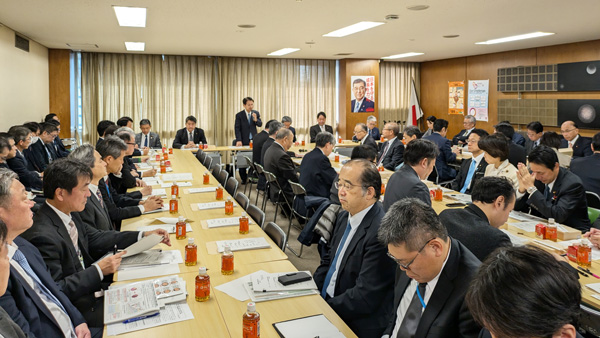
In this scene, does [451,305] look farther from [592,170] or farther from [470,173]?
[470,173]

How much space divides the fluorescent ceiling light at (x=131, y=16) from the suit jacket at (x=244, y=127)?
3.97m

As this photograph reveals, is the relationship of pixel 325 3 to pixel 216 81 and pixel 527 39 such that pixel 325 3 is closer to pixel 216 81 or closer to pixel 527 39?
pixel 527 39

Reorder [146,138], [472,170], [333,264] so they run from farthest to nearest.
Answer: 1. [146,138]
2. [472,170]
3. [333,264]

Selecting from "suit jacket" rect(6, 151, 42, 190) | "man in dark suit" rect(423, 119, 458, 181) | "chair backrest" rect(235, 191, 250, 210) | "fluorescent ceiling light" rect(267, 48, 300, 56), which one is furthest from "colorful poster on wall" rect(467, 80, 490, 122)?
"suit jacket" rect(6, 151, 42, 190)

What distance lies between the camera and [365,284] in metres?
2.41

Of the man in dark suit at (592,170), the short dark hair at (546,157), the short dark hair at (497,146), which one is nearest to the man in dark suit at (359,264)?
the short dark hair at (546,157)

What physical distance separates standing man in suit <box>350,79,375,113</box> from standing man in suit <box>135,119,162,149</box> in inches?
223

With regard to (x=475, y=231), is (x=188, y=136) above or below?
above

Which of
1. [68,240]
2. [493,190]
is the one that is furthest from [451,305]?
[68,240]

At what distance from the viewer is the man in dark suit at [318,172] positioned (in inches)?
225

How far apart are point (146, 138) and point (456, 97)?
844cm

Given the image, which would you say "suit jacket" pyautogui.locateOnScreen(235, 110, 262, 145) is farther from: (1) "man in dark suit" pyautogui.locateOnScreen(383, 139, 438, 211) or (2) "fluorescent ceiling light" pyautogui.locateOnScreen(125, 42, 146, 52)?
(1) "man in dark suit" pyautogui.locateOnScreen(383, 139, 438, 211)

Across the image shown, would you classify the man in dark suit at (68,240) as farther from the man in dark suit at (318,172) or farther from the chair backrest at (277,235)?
the man in dark suit at (318,172)

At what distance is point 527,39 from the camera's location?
893 cm
